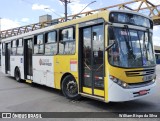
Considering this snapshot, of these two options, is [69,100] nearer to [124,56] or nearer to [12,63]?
[124,56]

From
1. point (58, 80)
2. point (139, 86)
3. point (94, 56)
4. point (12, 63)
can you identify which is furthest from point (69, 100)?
point (12, 63)

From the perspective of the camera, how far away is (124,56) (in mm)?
6844

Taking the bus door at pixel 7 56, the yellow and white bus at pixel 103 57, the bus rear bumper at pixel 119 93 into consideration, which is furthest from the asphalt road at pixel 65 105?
the bus door at pixel 7 56

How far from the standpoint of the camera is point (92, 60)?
25.1 feet

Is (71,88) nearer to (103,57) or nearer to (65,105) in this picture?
(65,105)

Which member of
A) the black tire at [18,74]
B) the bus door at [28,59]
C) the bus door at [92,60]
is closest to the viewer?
the bus door at [92,60]

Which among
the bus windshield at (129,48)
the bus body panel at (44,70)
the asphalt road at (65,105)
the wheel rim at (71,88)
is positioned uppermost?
the bus windshield at (129,48)

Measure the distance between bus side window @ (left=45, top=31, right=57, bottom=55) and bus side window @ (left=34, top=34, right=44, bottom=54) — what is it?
0.47m

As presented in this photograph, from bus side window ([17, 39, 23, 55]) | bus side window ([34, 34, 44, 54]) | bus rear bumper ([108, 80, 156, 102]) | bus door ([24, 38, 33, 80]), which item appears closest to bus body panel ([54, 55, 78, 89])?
bus side window ([34, 34, 44, 54])

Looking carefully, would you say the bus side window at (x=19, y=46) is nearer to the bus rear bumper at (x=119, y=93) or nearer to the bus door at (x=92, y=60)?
the bus door at (x=92, y=60)

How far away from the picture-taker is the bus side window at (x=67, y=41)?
8.56m

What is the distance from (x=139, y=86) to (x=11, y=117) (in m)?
3.91

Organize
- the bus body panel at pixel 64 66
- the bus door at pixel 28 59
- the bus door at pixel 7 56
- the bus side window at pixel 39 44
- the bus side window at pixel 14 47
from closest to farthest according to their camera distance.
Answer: the bus body panel at pixel 64 66
the bus side window at pixel 39 44
the bus door at pixel 28 59
the bus side window at pixel 14 47
the bus door at pixel 7 56

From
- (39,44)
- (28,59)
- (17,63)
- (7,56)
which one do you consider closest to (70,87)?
(39,44)
